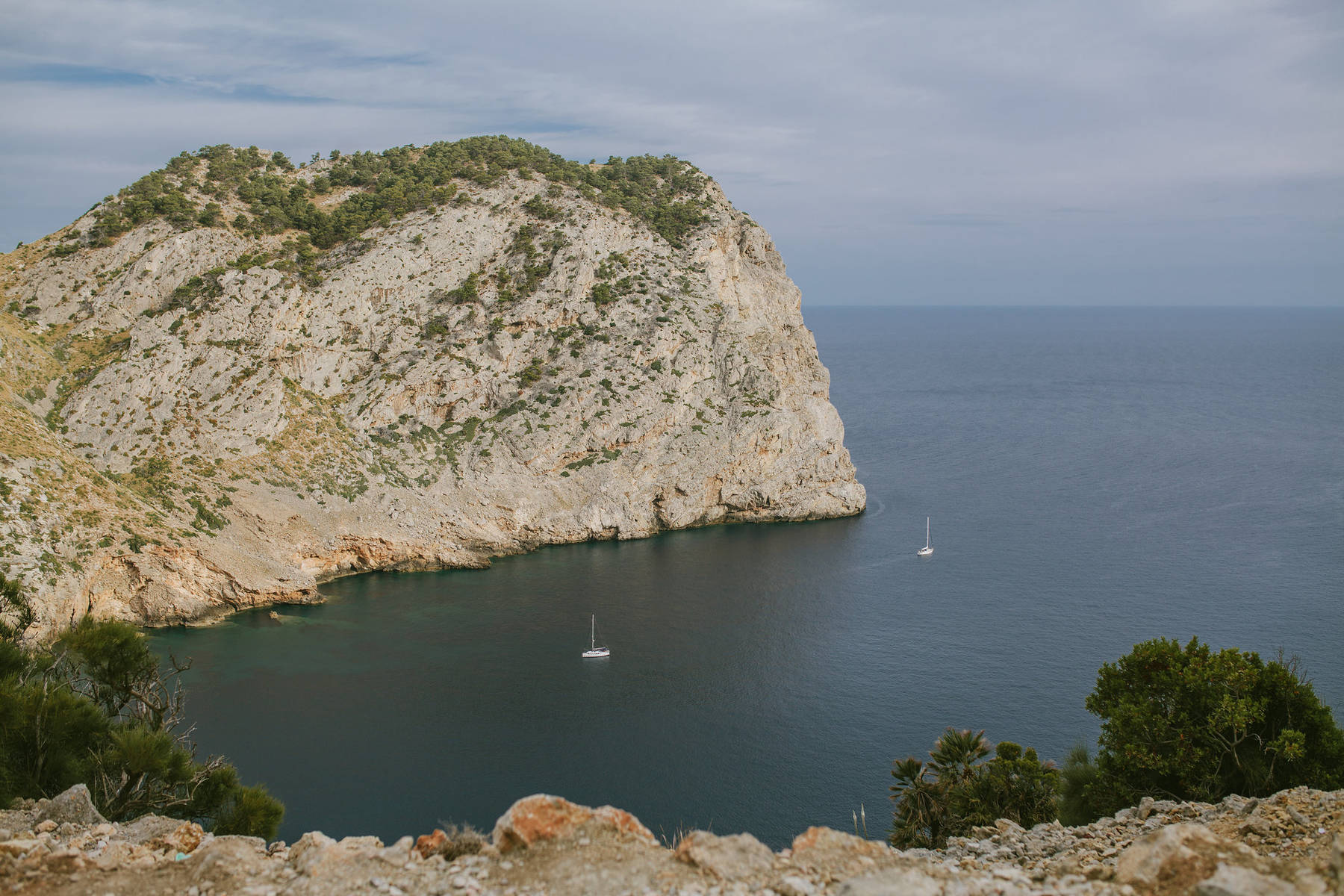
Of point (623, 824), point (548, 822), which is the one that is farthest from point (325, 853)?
point (623, 824)

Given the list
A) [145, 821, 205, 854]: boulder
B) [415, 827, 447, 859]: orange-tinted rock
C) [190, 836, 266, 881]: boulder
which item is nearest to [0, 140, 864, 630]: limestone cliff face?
[145, 821, 205, 854]: boulder

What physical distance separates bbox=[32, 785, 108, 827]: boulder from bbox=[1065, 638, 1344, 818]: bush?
21353 millimetres

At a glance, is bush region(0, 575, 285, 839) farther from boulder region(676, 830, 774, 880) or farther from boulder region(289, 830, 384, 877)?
boulder region(676, 830, 774, 880)

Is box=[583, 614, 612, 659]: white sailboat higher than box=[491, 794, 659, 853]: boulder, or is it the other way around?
box=[491, 794, 659, 853]: boulder

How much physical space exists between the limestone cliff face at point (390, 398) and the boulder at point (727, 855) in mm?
47656

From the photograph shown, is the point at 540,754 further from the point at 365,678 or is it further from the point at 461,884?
the point at 461,884

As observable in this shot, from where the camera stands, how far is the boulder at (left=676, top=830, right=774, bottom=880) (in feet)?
39.4

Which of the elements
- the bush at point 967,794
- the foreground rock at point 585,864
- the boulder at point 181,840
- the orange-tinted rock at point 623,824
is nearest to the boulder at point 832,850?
the foreground rock at point 585,864

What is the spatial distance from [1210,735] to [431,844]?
18.2 m

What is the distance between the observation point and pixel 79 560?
4978 centimetres

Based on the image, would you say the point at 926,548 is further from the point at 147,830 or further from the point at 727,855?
the point at 147,830

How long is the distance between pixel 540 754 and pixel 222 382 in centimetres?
4162

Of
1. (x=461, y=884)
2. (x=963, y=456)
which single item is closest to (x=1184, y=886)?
(x=461, y=884)

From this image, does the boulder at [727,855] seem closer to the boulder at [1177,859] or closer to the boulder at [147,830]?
the boulder at [1177,859]
